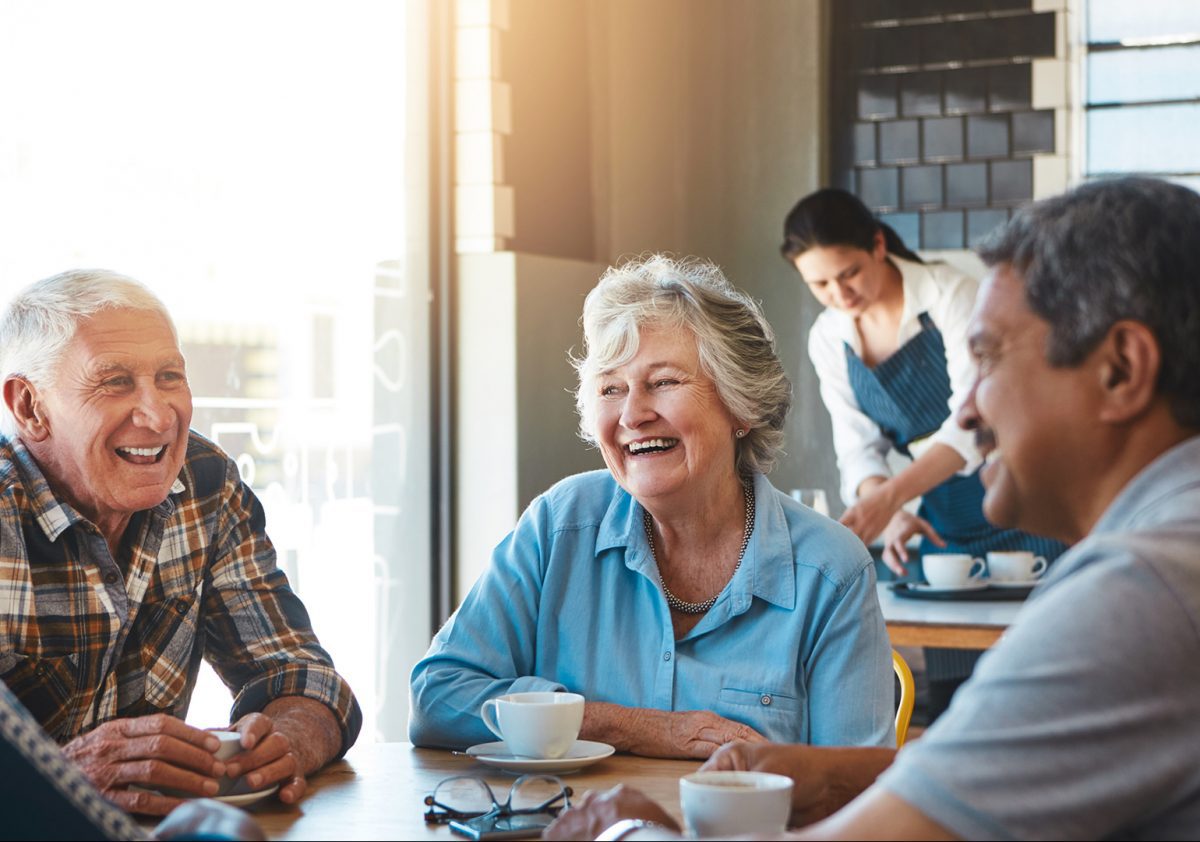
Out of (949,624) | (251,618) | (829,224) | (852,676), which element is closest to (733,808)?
(852,676)

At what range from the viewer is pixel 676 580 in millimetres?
2104

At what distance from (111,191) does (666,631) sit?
68.0 inches

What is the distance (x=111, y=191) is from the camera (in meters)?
3.04

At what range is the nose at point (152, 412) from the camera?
201 centimetres

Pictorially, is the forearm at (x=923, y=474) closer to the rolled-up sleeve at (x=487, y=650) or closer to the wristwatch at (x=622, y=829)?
the rolled-up sleeve at (x=487, y=650)

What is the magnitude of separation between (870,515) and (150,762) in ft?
7.74

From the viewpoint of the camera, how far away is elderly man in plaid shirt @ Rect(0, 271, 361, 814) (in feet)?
6.26

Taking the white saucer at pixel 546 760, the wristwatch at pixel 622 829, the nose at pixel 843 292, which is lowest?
the white saucer at pixel 546 760

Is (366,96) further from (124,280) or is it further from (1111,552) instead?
(1111,552)

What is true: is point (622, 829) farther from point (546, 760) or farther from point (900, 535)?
point (900, 535)

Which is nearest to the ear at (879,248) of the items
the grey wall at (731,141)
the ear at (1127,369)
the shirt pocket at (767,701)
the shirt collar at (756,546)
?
the grey wall at (731,141)

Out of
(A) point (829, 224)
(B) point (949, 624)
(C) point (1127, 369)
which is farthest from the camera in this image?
(A) point (829, 224)

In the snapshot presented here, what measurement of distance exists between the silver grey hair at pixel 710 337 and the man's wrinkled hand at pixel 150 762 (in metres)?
0.86

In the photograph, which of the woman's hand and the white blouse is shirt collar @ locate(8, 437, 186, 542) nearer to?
the woman's hand
